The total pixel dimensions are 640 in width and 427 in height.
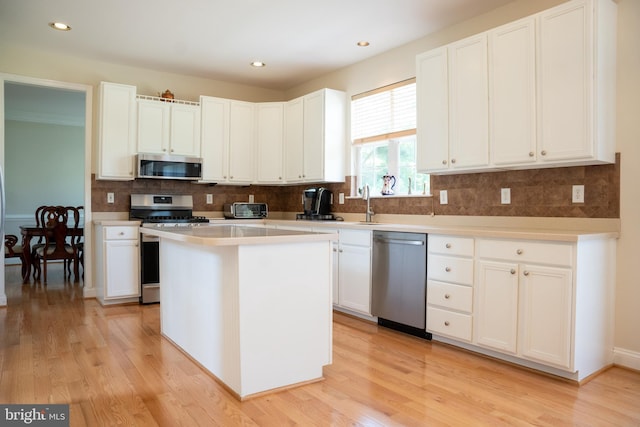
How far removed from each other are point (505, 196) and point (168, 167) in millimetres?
3456

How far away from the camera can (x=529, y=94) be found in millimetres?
2883

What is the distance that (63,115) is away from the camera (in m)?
8.06

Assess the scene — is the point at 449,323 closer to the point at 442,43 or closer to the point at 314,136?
the point at 442,43

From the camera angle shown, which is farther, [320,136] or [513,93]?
[320,136]

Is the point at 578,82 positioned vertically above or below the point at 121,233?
above

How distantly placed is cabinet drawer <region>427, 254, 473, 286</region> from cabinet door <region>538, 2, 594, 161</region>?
2.83 feet

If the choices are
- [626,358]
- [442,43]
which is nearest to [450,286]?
[626,358]

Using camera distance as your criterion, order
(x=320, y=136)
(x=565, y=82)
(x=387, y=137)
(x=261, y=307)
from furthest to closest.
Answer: (x=320, y=136), (x=387, y=137), (x=565, y=82), (x=261, y=307)

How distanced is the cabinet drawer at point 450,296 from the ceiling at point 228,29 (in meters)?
2.12

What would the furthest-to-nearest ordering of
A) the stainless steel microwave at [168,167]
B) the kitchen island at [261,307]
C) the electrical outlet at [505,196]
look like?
the stainless steel microwave at [168,167]
the electrical outlet at [505,196]
the kitchen island at [261,307]

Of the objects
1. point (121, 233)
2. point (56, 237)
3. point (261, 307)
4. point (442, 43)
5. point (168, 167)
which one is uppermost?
point (442, 43)

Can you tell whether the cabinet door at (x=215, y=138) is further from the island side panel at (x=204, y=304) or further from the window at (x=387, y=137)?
the island side panel at (x=204, y=304)

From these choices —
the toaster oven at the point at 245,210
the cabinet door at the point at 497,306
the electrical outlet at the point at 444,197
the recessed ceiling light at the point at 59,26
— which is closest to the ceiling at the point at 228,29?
the recessed ceiling light at the point at 59,26

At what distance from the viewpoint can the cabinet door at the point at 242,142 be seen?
5.32 metres
